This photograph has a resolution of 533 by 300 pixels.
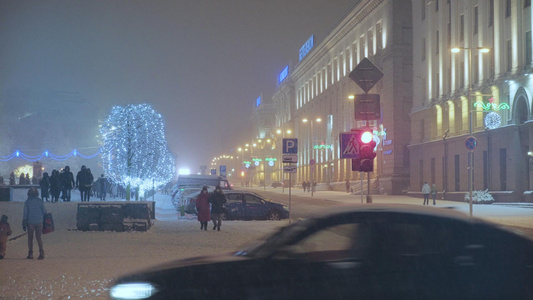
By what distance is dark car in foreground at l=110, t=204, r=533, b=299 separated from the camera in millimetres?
5680

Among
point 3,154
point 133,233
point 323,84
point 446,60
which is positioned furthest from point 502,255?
point 323,84

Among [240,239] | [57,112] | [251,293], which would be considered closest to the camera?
[251,293]

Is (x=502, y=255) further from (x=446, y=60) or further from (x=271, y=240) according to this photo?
(x=446, y=60)

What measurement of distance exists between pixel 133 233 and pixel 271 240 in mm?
17168

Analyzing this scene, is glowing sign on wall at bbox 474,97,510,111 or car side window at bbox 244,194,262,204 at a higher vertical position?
glowing sign on wall at bbox 474,97,510,111

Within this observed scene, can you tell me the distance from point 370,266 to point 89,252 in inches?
476

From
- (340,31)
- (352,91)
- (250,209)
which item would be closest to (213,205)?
(250,209)

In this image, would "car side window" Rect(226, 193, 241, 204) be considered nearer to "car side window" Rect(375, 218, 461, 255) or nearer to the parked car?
the parked car

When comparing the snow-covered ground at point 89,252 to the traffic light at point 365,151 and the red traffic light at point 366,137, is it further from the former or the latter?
the red traffic light at point 366,137

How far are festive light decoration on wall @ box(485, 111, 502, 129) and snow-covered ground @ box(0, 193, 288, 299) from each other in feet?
77.8

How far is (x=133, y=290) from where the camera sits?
19.7 ft

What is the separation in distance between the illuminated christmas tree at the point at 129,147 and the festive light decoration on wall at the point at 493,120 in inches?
926

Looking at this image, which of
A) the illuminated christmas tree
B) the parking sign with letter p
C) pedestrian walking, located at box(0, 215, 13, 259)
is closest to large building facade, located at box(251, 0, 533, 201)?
the parking sign with letter p

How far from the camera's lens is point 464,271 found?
18.8 feet
